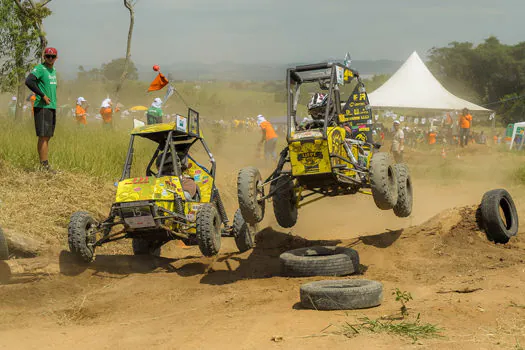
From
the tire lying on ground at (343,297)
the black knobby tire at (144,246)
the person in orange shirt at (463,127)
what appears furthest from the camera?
the person in orange shirt at (463,127)

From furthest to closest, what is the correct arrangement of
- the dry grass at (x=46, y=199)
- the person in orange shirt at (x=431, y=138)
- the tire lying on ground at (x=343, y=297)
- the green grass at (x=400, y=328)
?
the person in orange shirt at (x=431, y=138) → the dry grass at (x=46, y=199) → the tire lying on ground at (x=343, y=297) → the green grass at (x=400, y=328)

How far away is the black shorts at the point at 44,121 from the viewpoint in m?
11.5

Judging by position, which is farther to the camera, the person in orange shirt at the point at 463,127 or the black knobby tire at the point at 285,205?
the person in orange shirt at the point at 463,127

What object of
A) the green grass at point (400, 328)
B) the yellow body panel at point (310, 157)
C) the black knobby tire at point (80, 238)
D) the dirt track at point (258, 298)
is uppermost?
the yellow body panel at point (310, 157)

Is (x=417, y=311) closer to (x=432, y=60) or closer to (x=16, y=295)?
(x=16, y=295)

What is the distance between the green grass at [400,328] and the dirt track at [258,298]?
0.36 ft

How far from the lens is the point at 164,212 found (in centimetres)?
955

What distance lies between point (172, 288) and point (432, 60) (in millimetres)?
63736

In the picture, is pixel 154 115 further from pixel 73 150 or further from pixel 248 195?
pixel 248 195

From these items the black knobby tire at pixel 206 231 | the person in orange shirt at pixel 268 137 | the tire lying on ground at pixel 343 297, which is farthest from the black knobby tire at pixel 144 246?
the person in orange shirt at pixel 268 137

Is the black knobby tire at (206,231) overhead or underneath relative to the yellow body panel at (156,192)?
underneath

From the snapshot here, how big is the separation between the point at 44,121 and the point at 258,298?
18.9 ft

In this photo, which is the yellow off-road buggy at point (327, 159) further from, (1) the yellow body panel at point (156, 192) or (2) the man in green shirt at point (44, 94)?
(2) the man in green shirt at point (44, 94)

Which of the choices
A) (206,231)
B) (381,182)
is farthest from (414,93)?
(206,231)
